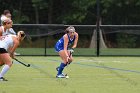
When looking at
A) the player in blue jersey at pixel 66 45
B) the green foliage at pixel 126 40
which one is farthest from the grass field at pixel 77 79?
the green foliage at pixel 126 40

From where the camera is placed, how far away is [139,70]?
1925 cm

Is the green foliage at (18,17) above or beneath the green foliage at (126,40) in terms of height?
beneath

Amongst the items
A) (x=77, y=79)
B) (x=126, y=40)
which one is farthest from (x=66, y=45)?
(x=126, y=40)

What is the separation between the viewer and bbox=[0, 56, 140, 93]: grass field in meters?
13.5

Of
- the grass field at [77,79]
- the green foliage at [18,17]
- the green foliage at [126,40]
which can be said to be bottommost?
the green foliage at [18,17]

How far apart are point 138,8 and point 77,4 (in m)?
4.91

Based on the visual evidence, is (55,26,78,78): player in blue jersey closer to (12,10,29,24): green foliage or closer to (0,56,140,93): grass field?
(0,56,140,93): grass field

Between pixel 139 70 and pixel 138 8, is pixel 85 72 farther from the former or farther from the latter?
pixel 138 8

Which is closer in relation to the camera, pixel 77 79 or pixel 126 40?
pixel 77 79

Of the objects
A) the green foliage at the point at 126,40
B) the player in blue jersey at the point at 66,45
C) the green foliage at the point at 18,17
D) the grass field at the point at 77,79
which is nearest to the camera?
the grass field at the point at 77,79

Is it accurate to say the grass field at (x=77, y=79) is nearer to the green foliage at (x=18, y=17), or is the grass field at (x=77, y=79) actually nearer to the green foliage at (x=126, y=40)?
the green foliage at (x=126, y=40)

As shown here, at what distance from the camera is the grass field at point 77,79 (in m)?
13.5

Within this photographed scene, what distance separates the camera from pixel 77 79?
16047mm

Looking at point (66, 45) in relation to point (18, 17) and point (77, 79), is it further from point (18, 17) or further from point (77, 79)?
point (18, 17)
